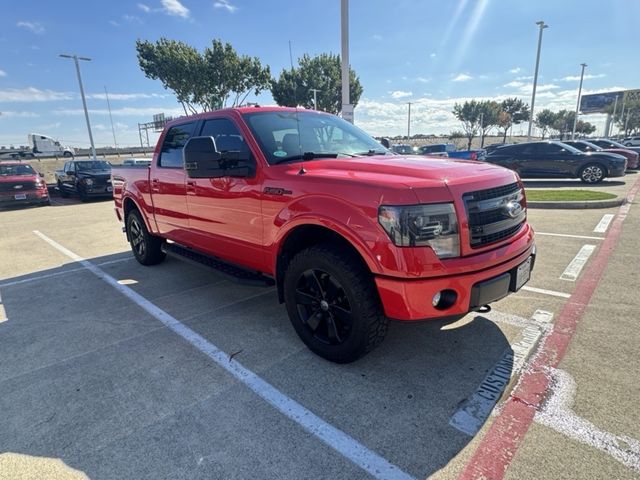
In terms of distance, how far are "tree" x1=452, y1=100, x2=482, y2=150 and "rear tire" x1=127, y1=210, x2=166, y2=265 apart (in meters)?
58.5

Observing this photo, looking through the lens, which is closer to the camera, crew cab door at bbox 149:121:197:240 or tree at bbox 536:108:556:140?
crew cab door at bbox 149:121:197:240

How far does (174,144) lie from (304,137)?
197cm

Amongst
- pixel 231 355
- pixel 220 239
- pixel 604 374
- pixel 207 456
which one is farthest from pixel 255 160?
pixel 604 374

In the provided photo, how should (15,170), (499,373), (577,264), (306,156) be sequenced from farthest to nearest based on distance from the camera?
(15,170), (577,264), (306,156), (499,373)

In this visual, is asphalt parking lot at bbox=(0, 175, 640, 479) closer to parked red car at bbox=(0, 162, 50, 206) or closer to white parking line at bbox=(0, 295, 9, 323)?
white parking line at bbox=(0, 295, 9, 323)

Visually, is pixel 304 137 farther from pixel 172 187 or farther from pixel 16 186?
pixel 16 186

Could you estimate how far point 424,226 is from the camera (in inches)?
91.4

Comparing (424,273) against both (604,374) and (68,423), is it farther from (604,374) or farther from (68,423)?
(68,423)

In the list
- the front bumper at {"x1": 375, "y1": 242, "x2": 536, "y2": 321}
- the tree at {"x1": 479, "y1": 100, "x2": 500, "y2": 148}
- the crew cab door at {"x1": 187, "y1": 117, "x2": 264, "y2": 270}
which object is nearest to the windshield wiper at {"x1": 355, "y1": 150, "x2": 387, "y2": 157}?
the crew cab door at {"x1": 187, "y1": 117, "x2": 264, "y2": 270}

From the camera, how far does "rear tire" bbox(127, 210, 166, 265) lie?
18.4 feet

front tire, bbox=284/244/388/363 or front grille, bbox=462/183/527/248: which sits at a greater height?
front grille, bbox=462/183/527/248

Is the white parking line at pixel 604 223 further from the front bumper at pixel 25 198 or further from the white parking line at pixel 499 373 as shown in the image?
the front bumper at pixel 25 198

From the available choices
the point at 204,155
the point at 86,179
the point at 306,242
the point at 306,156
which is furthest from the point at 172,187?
the point at 86,179

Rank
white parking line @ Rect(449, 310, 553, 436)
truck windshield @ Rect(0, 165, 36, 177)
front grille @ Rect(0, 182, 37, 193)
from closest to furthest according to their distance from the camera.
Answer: white parking line @ Rect(449, 310, 553, 436)
front grille @ Rect(0, 182, 37, 193)
truck windshield @ Rect(0, 165, 36, 177)
